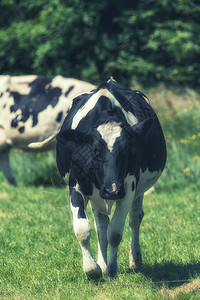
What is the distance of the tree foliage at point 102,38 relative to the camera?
14117 mm

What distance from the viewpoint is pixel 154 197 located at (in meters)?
8.73

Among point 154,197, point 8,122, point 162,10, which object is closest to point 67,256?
point 154,197

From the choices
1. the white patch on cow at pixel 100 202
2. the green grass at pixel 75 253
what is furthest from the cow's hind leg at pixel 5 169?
the white patch on cow at pixel 100 202

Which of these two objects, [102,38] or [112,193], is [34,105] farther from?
[102,38]

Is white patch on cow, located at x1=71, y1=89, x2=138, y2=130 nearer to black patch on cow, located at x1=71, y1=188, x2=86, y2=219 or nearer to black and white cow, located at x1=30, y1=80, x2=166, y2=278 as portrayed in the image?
black and white cow, located at x1=30, y1=80, x2=166, y2=278

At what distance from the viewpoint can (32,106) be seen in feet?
31.3

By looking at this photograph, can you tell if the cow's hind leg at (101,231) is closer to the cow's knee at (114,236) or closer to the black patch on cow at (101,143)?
the cow's knee at (114,236)

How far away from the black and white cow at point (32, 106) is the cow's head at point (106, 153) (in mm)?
4653

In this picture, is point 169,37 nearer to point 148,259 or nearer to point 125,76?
point 125,76

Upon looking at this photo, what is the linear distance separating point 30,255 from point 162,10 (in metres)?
9.73

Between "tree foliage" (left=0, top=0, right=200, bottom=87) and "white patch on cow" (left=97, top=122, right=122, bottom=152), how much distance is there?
377 inches

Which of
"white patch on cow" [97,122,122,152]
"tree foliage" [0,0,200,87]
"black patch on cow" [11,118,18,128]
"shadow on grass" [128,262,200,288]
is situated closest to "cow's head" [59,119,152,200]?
"white patch on cow" [97,122,122,152]

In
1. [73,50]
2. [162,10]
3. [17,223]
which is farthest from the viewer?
[73,50]

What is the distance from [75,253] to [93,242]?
20.5 inches
